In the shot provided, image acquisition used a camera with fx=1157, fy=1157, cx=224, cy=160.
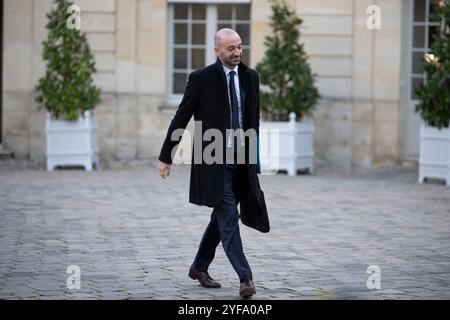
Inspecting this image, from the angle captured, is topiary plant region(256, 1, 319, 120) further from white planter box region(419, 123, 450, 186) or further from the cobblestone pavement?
white planter box region(419, 123, 450, 186)

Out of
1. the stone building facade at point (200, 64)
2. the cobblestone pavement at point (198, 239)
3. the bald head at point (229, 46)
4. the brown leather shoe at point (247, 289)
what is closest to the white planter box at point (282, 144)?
the cobblestone pavement at point (198, 239)

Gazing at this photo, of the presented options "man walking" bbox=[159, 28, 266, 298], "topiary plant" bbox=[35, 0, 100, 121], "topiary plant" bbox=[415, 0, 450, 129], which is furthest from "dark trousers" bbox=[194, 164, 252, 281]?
"topiary plant" bbox=[35, 0, 100, 121]

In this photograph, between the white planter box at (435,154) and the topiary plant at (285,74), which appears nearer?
the white planter box at (435,154)

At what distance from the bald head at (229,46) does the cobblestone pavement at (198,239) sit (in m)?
1.56

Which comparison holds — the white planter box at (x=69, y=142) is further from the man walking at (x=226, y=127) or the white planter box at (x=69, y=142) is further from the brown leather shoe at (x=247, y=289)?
the brown leather shoe at (x=247, y=289)

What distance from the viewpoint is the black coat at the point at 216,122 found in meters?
7.68

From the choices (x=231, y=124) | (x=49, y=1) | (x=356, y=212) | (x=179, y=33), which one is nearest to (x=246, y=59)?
(x=179, y=33)

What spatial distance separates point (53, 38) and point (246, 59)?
3436mm

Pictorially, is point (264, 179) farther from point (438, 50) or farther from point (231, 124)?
point (231, 124)

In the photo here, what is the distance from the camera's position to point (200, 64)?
1909cm

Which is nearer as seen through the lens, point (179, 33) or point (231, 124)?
point (231, 124)
